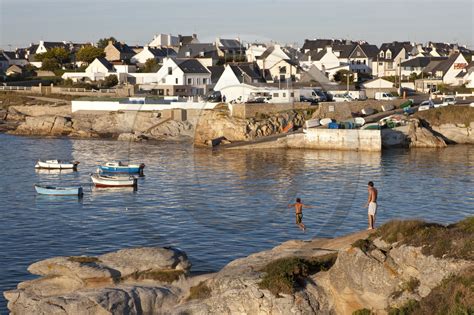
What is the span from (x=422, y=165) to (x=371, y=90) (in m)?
37.9

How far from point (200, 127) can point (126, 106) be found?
47.5ft

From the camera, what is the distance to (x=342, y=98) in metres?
89.5

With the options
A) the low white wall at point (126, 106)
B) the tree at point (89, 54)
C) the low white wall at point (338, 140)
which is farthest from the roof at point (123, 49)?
the low white wall at point (338, 140)

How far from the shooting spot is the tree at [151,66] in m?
126

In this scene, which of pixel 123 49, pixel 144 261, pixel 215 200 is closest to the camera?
pixel 144 261

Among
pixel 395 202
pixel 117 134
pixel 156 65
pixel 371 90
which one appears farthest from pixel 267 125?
pixel 156 65

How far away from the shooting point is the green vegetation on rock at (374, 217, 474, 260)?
23328 millimetres

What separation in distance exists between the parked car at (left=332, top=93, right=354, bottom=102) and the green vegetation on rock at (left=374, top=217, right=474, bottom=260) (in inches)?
2475

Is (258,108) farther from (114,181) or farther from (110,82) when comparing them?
(110,82)

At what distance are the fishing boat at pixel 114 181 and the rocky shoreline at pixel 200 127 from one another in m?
21.7

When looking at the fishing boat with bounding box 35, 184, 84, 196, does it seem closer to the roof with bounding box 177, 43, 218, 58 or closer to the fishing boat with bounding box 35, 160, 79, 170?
the fishing boat with bounding box 35, 160, 79, 170

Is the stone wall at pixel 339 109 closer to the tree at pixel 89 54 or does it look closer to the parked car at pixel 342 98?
the parked car at pixel 342 98

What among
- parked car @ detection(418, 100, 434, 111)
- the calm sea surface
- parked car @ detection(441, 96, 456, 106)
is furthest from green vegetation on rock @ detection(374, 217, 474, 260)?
parked car @ detection(441, 96, 456, 106)

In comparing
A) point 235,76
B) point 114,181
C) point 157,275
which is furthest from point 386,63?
point 157,275
